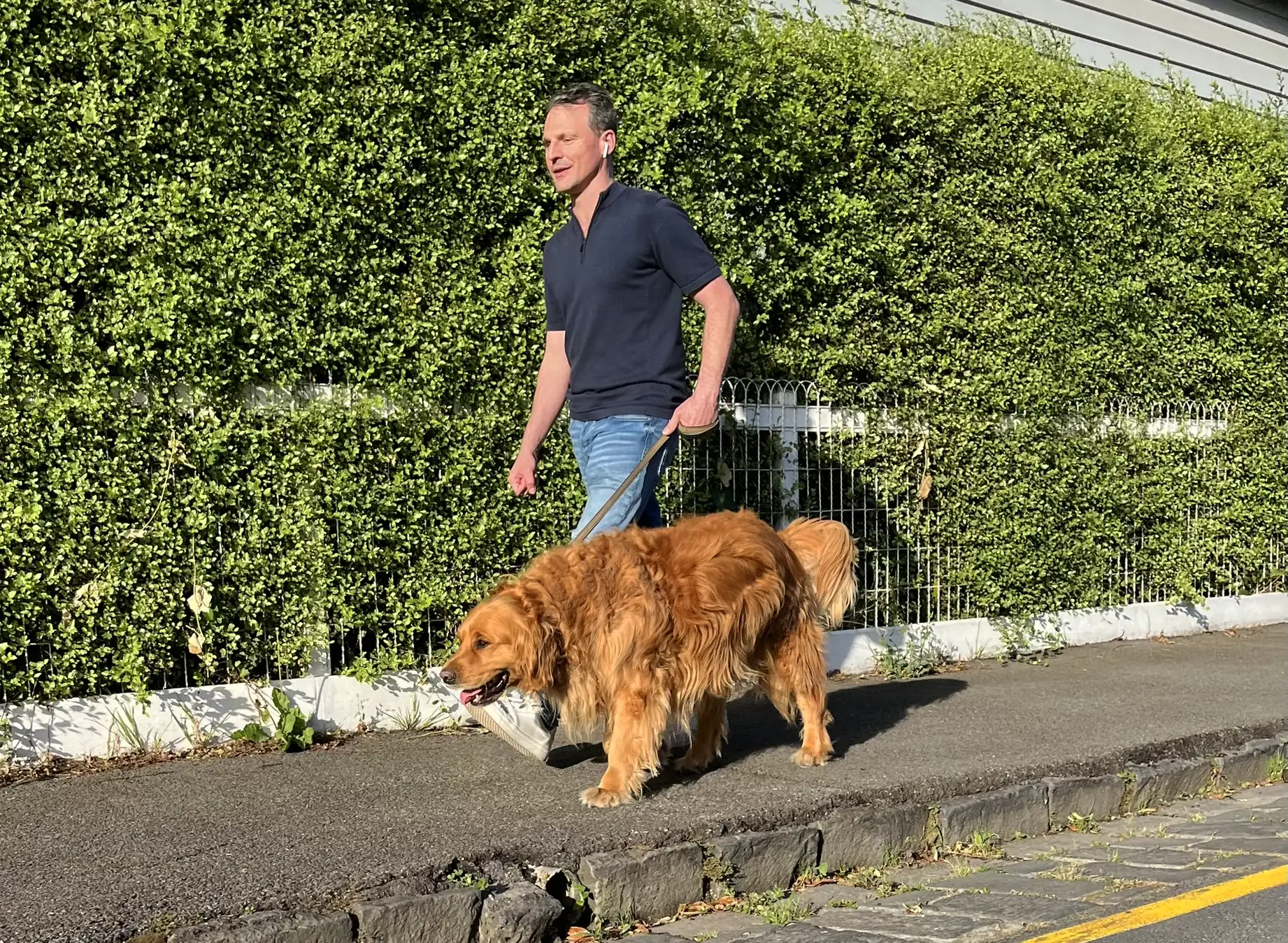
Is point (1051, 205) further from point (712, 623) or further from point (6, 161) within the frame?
point (6, 161)

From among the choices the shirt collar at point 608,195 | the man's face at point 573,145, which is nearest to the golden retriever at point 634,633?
the shirt collar at point 608,195

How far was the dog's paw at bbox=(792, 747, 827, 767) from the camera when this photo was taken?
18.1 feet

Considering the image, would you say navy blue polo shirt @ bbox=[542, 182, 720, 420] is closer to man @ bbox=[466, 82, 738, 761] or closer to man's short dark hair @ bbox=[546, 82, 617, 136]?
man @ bbox=[466, 82, 738, 761]

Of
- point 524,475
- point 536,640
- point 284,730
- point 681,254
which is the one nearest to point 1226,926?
point 536,640

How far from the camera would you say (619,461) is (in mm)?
5246

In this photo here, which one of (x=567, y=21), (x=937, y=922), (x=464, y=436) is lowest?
(x=937, y=922)

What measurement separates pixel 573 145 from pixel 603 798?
2486 mm

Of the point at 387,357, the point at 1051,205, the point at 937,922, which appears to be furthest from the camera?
the point at 1051,205

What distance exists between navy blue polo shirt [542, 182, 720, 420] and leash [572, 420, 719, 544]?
16cm

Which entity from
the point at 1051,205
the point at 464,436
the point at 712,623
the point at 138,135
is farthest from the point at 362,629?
the point at 1051,205

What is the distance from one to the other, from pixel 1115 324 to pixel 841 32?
305 cm

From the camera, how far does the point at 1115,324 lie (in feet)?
31.7

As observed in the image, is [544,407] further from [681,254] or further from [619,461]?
[681,254]

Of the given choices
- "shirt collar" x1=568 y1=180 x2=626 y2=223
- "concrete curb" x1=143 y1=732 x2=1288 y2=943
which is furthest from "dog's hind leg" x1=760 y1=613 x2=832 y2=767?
"shirt collar" x1=568 y1=180 x2=626 y2=223
